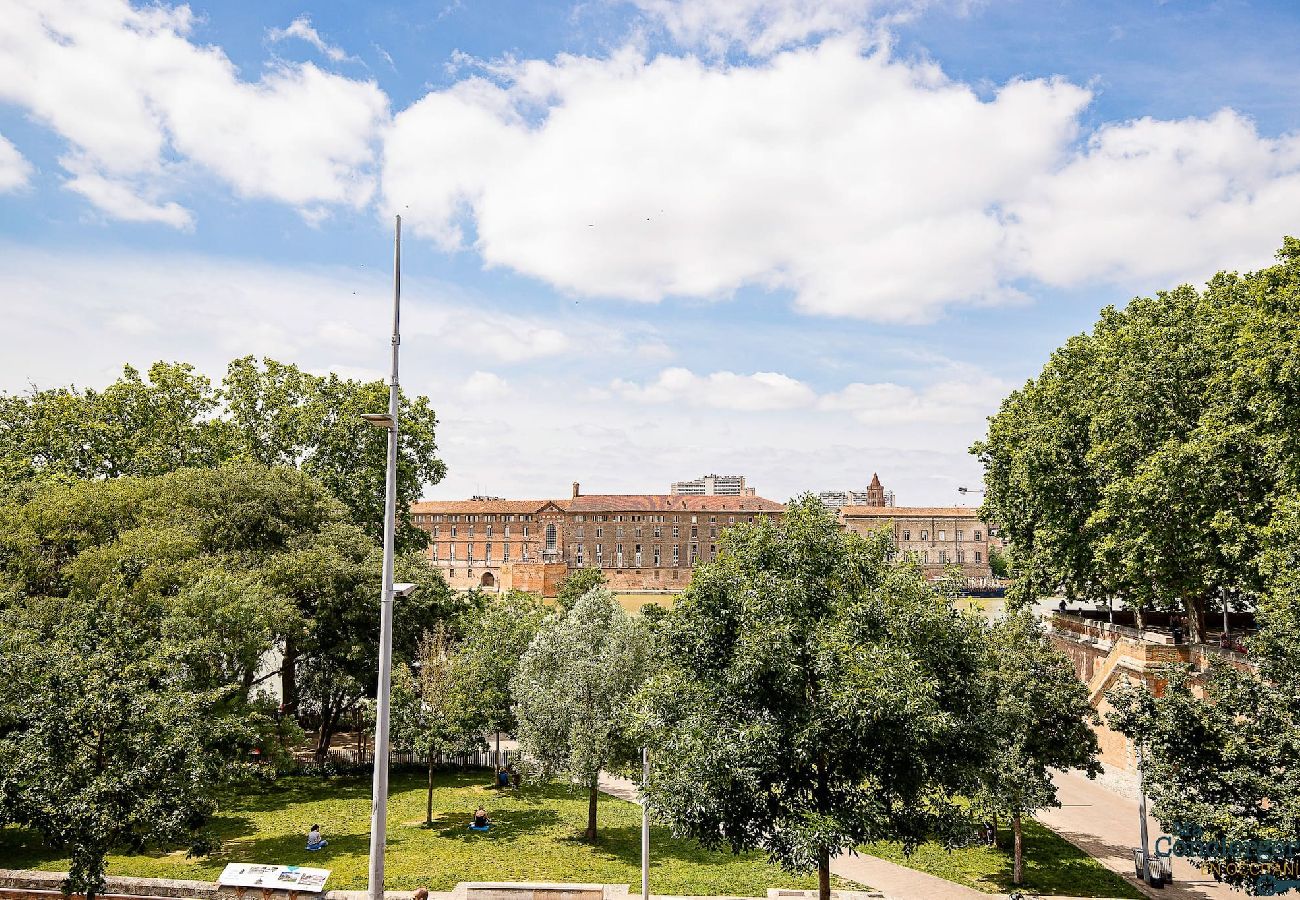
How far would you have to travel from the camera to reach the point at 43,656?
15188mm

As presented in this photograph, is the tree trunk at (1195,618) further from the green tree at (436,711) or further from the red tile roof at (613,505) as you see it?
the red tile roof at (613,505)

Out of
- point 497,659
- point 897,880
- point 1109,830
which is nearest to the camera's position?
point 897,880

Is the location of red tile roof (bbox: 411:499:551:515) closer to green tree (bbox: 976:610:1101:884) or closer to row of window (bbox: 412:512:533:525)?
row of window (bbox: 412:512:533:525)

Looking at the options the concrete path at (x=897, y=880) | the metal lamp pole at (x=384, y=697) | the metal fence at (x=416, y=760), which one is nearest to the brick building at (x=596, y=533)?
the metal fence at (x=416, y=760)

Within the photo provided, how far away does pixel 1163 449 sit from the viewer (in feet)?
81.3

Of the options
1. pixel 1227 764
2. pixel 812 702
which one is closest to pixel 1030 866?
pixel 1227 764

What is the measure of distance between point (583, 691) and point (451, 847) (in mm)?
5091

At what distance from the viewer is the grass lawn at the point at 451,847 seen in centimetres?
1847

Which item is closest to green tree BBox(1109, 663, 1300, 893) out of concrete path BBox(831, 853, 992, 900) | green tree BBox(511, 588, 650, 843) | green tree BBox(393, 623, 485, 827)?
concrete path BBox(831, 853, 992, 900)

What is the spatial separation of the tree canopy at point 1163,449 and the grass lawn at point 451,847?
1541cm

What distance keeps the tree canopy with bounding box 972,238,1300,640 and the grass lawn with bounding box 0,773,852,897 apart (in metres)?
15.4

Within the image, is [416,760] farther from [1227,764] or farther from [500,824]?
[1227,764]

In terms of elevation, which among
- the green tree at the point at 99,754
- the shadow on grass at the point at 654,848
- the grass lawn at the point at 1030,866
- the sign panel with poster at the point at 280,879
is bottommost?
the shadow on grass at the point at 654,848

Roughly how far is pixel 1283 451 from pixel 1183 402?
6435 millimetres
